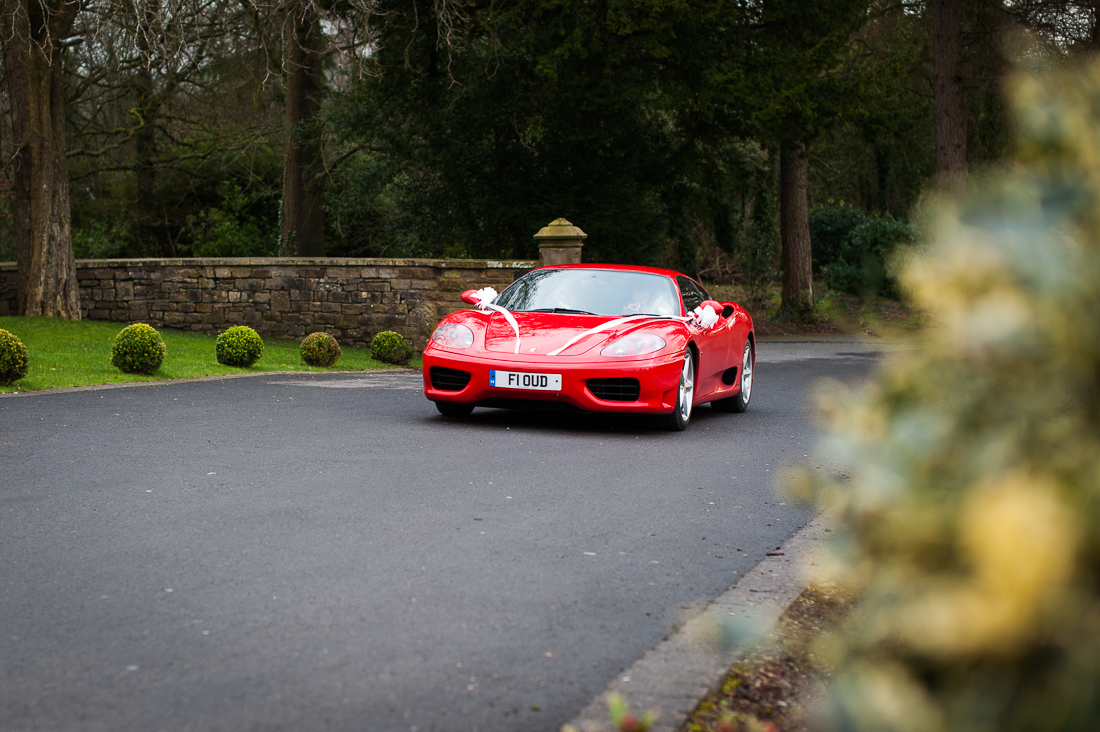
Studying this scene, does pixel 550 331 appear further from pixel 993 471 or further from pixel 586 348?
pixel 993 471

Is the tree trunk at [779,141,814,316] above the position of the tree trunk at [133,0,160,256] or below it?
below

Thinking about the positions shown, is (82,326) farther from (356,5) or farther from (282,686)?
(282,686)

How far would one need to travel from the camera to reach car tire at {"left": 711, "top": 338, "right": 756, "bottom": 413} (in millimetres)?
10523

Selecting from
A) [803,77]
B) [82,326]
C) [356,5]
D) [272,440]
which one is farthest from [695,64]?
[272,440]

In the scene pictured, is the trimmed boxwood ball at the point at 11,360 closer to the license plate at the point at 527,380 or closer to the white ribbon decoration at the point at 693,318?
the license plate at the point at 527,380

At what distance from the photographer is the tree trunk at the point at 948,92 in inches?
861

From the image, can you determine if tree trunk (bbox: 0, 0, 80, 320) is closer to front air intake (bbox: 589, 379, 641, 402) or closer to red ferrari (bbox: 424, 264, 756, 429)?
red ferrari (bbox: 424, 264, 756, 429)

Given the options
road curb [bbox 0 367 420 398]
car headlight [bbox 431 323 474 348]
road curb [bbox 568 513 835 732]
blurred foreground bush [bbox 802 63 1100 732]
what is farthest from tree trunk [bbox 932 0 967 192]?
blurred foreground bush [bbox 802 63 1100 732]

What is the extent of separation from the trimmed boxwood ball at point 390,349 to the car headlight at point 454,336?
680 centimetres

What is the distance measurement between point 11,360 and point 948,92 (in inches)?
757

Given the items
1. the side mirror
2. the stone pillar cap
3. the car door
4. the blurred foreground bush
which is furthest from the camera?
the stone pillar cap

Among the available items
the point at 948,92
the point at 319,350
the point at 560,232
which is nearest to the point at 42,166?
the point at 319,350

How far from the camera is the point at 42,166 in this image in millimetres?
A: 18797

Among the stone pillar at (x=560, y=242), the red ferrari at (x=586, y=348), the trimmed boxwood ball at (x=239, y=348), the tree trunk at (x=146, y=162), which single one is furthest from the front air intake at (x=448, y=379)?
the tree trunk at (x=146, y=162)
